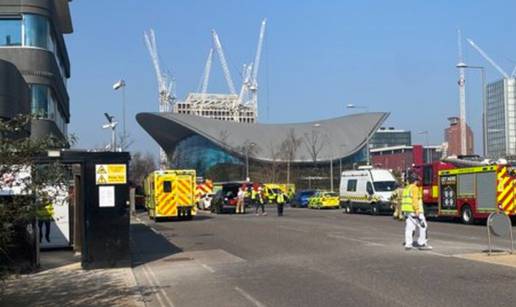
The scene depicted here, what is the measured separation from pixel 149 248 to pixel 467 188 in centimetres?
1526

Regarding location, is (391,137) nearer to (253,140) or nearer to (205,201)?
(253,140)

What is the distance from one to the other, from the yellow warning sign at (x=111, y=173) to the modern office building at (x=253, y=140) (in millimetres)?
103997

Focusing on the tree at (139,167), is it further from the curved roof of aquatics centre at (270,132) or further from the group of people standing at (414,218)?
the group of people standing at (414,218)

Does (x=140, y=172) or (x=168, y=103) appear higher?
(x=168, y=103)

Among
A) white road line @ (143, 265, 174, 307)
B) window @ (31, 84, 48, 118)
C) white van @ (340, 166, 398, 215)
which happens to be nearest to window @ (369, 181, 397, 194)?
white van @ (340, 166, 398, 215)

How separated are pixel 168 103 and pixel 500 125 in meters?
150

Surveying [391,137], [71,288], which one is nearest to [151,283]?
[71,288]

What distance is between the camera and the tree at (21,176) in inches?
332

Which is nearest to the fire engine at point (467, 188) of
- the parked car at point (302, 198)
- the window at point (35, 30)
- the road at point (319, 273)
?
the road at point (319, 273)

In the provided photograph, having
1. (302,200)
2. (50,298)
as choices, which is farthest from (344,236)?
(302,200)

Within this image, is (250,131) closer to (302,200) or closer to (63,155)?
(302,200)

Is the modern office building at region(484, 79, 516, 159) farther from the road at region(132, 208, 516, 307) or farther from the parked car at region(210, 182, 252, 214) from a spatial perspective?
the road at region(132, 208, 516, 307)

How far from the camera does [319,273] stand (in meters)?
12.7

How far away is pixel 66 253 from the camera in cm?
1788
